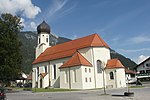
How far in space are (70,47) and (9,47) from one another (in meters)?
21.8

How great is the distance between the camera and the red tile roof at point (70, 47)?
56.3 meters

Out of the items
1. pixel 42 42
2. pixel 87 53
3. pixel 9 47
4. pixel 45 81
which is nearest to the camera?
pixel 9 47

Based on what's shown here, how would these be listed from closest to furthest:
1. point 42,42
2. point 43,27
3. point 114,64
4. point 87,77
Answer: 1. point 87,77
2. point 114,64
3. point 43,27
4. point 42,42

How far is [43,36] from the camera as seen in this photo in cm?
7244

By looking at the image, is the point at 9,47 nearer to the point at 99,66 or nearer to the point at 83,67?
the point at 83,67

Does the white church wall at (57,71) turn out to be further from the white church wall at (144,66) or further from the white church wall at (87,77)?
the white church wall at (144,66)

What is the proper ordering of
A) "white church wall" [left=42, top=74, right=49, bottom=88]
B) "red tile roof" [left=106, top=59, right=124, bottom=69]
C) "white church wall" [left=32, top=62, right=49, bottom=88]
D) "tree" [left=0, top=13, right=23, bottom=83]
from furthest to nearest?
"white church wall" [left=32, top=62, right=49, bottom=88] < "white church wall" [left=42, top=74, right=49, bottom=88] < "red tile roof" [left=106, top=59, right=124, bottom=69] < "tree" [left=0, top=13, right=23, bottom=83]

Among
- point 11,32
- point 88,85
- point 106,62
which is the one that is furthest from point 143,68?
point 11,32

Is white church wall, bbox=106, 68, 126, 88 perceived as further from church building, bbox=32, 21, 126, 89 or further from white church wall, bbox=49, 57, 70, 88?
white church wall, bbox=49, 57, 70, 88

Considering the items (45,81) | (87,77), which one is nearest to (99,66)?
(87,77)

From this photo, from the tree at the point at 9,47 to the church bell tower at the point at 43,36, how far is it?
26.3m

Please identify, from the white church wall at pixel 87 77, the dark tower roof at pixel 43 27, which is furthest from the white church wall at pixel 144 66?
the dark tower roof at pixel 43 27

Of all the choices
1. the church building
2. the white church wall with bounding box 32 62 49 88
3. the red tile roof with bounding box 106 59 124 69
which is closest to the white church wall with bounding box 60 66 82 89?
the church building

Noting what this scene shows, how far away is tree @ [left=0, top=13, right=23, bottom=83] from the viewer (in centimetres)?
4159
